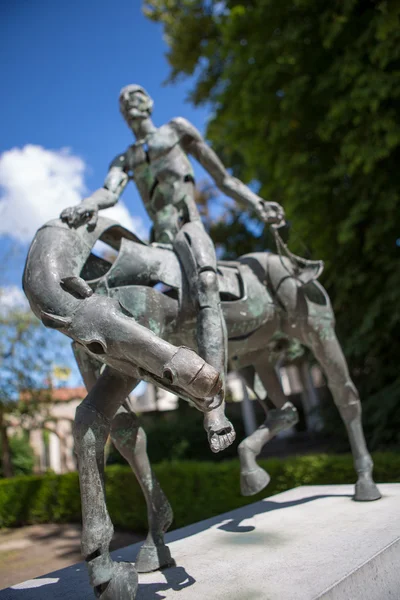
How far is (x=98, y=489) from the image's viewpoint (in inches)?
83.2

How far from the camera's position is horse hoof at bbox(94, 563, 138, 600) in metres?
1.95

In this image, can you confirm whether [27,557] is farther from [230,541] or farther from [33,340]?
[33,340]

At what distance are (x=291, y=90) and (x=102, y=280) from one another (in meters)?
6.31

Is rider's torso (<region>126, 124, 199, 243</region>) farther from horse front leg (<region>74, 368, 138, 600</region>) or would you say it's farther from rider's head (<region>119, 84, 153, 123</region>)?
horse front leg (<region>74, 368, 138, 600</region>)

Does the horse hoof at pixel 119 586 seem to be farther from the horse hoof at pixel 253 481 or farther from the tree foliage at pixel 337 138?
the tree foliage at pixel 337 138

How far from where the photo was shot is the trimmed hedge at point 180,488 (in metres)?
6.89

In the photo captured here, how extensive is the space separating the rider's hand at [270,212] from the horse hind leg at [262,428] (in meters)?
1.08

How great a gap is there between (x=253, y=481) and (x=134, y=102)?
8.40 ft

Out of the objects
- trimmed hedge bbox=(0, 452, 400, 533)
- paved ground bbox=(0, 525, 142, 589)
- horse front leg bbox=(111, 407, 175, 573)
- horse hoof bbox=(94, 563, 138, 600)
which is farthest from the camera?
paved ground bbox=(0, 525, 142, 589)

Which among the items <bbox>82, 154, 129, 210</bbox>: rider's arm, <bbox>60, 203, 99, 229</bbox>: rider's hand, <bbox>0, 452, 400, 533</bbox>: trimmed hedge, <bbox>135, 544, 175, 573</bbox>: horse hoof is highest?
<bbox>82, 154, 129, 210</bbox>: rider's arm

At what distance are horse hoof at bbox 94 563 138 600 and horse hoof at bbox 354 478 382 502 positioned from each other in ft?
6.37

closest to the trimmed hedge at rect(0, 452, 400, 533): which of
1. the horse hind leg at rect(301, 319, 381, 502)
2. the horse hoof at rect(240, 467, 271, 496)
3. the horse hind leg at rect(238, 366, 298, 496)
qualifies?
the horse hind leg at rect(301, 319, 381, 502)

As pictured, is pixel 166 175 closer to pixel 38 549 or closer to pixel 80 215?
pixel 80 215

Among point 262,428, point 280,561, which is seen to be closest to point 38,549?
point 262,428
